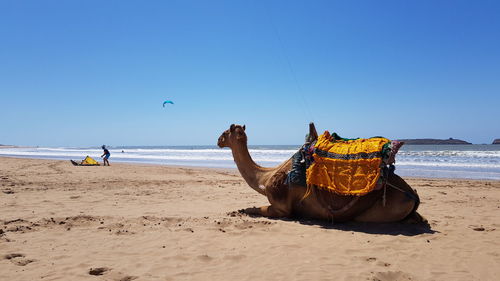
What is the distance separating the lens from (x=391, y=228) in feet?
19.5

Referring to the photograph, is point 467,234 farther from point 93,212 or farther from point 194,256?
point 93,212

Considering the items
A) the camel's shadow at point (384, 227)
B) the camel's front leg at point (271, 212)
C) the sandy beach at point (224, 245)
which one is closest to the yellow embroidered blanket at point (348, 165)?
the camel's shadow at point (384, 227)

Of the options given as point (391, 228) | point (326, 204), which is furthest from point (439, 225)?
point (326, 204)

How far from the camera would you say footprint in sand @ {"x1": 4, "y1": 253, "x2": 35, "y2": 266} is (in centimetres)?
428

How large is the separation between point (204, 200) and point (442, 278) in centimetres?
638

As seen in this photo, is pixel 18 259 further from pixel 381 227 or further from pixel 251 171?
pixel 381 227

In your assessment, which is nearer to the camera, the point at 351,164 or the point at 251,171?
the point at 351,164

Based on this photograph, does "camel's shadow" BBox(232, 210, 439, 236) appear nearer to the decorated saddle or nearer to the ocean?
the decorated saddle

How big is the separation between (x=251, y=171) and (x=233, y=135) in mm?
890

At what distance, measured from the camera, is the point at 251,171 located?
301 inches

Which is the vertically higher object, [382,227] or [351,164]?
[351,164]

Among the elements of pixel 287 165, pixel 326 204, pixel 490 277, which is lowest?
pixel 490 277

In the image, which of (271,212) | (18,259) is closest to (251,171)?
(271,212)

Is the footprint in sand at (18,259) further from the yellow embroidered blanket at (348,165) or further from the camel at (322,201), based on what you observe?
the yellow embroidered blanket at (348,165)
